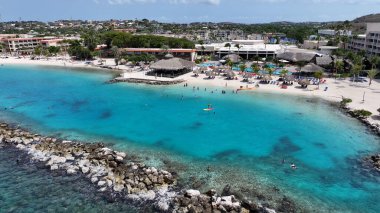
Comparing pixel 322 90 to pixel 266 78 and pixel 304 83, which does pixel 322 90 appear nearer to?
pixel 304 83

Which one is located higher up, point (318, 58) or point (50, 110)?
point (318, 58)

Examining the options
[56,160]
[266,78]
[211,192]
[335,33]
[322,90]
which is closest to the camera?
[211,192]

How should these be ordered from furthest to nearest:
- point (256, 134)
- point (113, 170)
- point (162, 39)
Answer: point (162, 39)
point (256, 134)
point (113, 170)

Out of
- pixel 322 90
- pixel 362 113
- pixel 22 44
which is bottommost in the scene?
pixel 362 113

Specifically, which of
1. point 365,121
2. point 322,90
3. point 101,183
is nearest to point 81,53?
point 322,90

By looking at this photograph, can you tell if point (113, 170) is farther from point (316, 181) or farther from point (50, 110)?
point (50, 110)

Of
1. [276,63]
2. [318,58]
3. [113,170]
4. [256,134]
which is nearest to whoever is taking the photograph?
[113,170]

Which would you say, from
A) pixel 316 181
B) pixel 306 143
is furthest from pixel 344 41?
pixel 316 181
